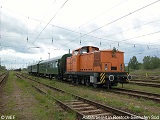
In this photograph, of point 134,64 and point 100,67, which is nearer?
point 100,67

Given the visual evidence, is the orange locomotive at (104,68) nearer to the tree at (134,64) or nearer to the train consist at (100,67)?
the train consist at (100,67)

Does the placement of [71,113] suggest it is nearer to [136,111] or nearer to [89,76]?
[136,111]

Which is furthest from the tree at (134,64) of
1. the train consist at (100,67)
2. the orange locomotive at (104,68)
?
the orange locomotive at (104,68)

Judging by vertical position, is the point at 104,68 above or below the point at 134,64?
below

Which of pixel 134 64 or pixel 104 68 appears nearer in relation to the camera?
pixel 104 68

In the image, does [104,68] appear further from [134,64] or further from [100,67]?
[134,64]

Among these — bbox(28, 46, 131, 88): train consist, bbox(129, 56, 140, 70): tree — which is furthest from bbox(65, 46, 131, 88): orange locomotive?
bbox(129, 56, 140, 70): tree

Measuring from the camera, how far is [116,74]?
49.9ft

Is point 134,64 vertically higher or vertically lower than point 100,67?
higher

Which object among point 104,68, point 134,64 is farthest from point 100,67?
point 134,64

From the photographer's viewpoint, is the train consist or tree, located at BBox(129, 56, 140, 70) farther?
tree, located at BBox(129, 56, 140, 70)

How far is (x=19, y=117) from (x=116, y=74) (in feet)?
31.0

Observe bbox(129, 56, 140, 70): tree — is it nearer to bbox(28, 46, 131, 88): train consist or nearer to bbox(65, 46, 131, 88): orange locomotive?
bbox(28, 46, 131, 88): train consist

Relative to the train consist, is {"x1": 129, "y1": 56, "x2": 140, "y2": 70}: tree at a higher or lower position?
higher
